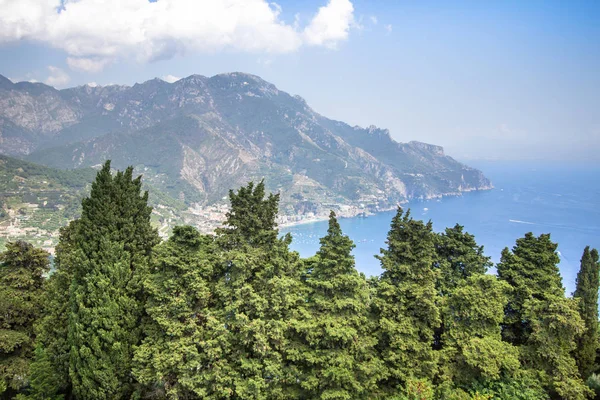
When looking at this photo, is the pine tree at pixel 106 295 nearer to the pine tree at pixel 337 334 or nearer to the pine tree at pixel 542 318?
the pine tree at pixel 337 334

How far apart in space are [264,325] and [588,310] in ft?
50.5

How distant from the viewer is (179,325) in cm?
1138

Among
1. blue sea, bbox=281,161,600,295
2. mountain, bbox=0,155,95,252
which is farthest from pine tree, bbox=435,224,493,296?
mountain, bbox=0,155,95,252

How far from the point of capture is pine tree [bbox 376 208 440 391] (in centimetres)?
1173

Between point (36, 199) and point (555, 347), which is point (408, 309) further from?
point (36, 199)

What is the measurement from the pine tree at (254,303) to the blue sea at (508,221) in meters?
60.1

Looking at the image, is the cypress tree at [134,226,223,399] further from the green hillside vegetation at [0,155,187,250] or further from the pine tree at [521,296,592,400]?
the green hillside vegetation at [0,155,187,250]

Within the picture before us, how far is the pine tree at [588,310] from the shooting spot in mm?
14845

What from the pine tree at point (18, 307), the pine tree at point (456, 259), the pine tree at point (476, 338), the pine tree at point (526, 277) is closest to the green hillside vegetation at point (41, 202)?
the pine tree at point (18, 307)

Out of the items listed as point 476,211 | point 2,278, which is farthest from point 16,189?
point 476,211

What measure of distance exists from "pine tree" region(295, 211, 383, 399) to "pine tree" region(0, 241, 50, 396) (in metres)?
10.9

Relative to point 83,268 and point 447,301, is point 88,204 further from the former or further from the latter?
point 447,301

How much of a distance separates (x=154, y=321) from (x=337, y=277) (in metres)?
6.73

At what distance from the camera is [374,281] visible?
15875 millimetres
